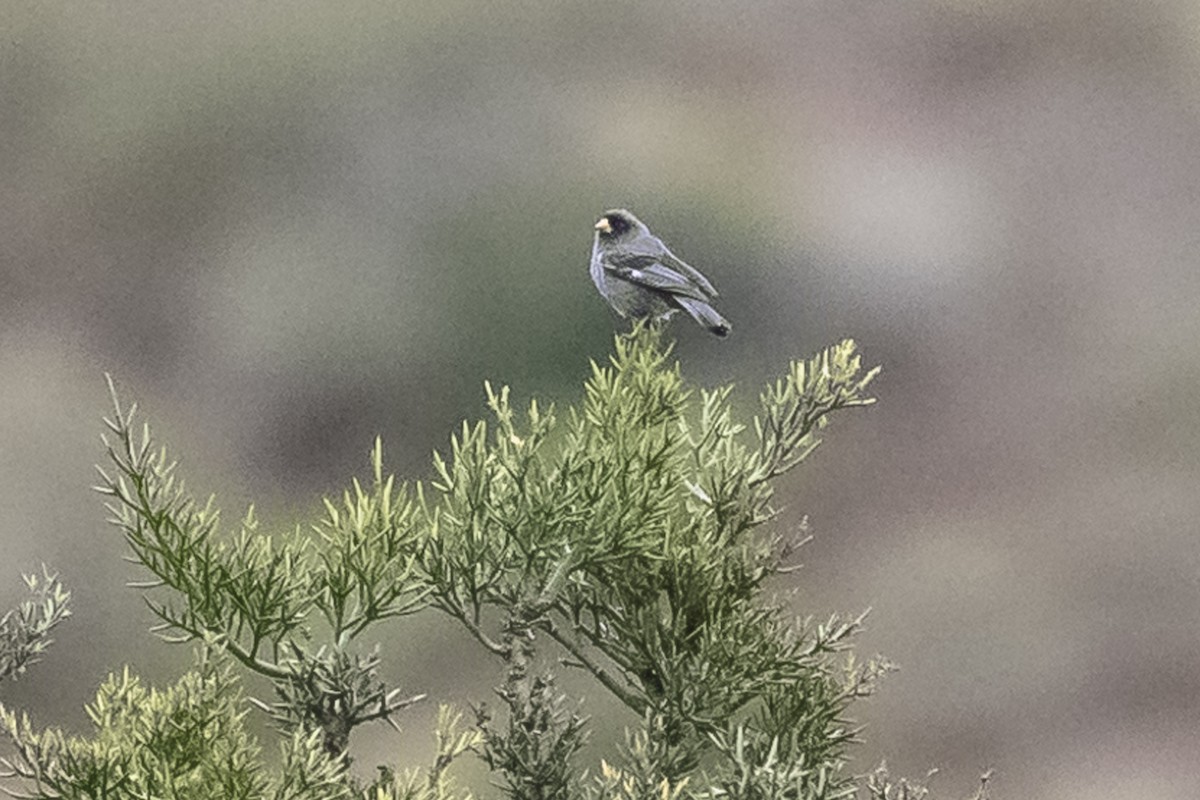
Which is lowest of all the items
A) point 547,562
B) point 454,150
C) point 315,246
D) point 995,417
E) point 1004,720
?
point 547,562

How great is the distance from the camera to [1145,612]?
1.73 metres

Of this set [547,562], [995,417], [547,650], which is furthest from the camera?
[995,417]

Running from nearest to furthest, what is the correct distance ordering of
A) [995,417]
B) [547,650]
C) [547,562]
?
[547,562], [547,650], [995,417]

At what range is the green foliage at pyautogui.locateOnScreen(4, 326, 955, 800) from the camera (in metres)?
1.07

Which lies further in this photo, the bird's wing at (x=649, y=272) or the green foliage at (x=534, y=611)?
the bird's wing at (x=649, y=272)

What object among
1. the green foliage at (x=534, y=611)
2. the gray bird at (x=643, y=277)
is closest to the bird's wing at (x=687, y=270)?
the gray bird at (x=643, y=277)

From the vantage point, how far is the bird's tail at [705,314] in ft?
5.40

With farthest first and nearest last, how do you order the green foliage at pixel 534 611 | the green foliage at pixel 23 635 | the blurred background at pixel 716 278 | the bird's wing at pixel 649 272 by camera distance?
the blurred background at pixel 716 278
the bird's wing at pixel 649 272
the green foliage at pixel 23 635
the green foliage at pixel 534 611

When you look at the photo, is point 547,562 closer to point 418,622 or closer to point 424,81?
point 418,622

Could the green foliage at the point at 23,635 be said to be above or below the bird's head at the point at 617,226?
below

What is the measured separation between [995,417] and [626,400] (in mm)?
791

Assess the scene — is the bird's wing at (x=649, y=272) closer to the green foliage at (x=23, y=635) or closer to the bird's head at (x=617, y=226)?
the bird's head at (x=617, y=226)

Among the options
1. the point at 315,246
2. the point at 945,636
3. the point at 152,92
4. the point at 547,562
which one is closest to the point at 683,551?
the point at 547,562

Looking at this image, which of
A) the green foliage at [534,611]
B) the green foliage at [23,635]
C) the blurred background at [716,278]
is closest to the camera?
the green foliage at [534,611]
